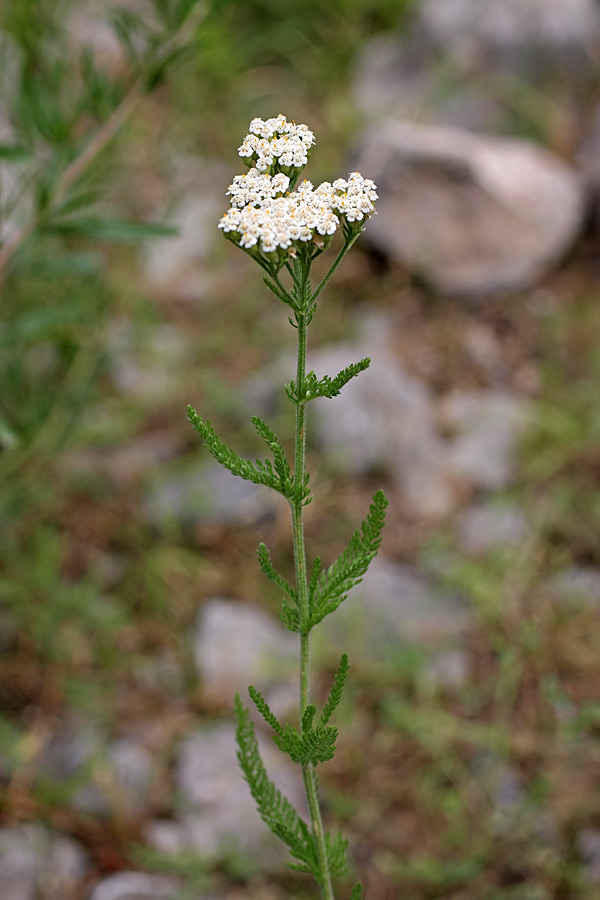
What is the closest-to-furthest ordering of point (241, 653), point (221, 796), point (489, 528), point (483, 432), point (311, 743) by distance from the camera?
point (311, 743) < point (221, 796) < point (241, 653) < point (489, 528) < point (483, 432)

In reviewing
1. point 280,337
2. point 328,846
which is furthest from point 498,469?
point 328,846

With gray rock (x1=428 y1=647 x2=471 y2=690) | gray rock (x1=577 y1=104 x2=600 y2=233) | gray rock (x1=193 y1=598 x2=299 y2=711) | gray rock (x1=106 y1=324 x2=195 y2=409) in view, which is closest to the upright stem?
gray rock (x1=193 y1=598 x2=299 y2=711)

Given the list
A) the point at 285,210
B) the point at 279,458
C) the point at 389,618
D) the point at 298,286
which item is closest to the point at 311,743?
the point at 279,458

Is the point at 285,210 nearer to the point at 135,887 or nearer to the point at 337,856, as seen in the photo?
the point at 337,856

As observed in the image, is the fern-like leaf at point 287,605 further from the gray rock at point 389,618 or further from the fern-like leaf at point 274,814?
the gray rock at point 389,618

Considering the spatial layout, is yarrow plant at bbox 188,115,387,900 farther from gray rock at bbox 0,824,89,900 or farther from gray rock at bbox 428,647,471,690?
gray rock at bbox 428,647,471,690

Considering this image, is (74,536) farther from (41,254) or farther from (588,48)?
(588,48)
